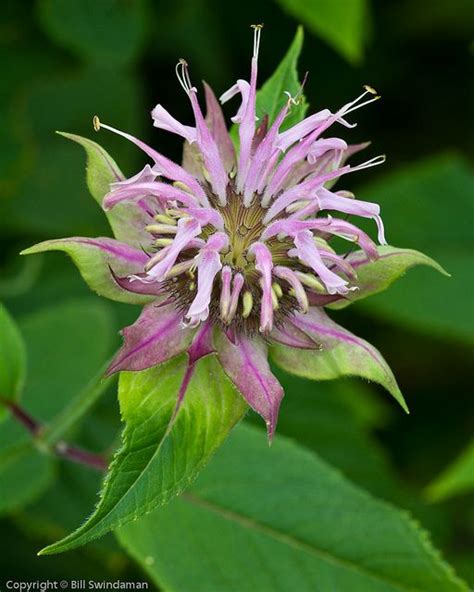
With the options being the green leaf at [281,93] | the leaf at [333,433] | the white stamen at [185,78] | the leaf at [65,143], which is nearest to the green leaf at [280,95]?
the green leaf at [281,93]

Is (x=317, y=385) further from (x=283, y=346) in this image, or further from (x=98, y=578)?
(x=283, y=346)

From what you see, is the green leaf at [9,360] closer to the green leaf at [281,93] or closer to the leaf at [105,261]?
the leaf at [105,261]

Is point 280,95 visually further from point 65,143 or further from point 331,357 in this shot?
point 65,143

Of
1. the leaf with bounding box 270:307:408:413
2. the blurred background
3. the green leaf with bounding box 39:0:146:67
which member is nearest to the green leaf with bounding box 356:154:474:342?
the blurred background

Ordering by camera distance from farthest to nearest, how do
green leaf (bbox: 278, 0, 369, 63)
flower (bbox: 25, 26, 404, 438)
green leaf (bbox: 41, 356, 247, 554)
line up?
green leaf (bbox: 278, 0, 369, 63) < flower (bbox: 25, 26, 404, 438) < green leaf (bbox: 41, 356, 247, 554)

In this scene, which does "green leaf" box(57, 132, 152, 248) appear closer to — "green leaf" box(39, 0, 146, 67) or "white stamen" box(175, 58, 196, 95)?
"white stamen" box(175, 58, 196, 95)

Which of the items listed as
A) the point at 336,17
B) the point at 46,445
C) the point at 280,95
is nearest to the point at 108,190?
the point at 280,95

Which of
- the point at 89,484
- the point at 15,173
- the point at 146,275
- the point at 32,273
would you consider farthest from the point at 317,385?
the point at 146,275
